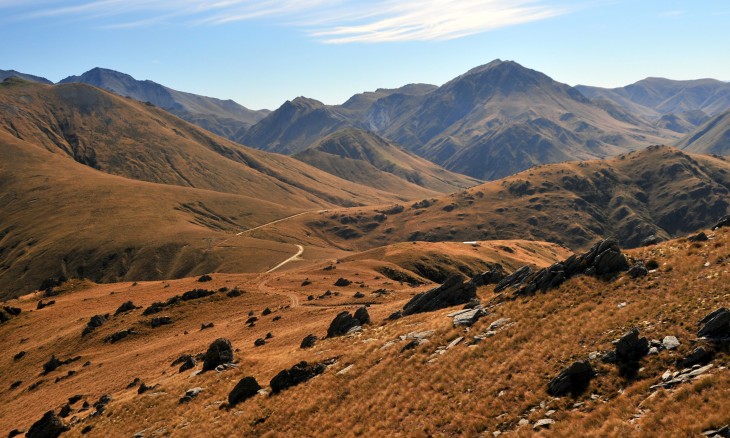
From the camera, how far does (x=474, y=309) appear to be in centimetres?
4441

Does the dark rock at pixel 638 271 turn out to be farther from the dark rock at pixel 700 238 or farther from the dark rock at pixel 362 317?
the dark rock at pixel 362 317

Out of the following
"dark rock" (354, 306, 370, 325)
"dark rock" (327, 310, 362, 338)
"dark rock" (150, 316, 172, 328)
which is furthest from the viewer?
"dark rock" (150, 316, 172, 328)

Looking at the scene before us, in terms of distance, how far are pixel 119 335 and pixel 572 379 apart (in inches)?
3230

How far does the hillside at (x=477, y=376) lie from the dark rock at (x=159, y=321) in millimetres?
19291

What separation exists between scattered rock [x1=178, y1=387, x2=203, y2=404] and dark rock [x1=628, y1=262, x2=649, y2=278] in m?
38.3

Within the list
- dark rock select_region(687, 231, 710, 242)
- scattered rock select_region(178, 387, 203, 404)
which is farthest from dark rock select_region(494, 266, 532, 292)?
scattered rock select_region(178, 387, 203, 404)

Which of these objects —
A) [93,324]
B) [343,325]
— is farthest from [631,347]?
[93,324]

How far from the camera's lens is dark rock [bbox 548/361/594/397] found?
26125 mm

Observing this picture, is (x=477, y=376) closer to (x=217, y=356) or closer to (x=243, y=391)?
(x=243, y=391)

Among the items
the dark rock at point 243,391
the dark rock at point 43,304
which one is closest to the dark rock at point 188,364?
the dark rock at point 243,391

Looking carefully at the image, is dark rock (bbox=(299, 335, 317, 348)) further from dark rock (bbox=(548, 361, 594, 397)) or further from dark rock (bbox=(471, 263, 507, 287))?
dark rock (bbox=(548, 361, 594, 397))

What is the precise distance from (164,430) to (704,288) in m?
40.7

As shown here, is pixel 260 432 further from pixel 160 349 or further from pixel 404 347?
pixel 160 349

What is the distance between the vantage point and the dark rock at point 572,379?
85.7ft
